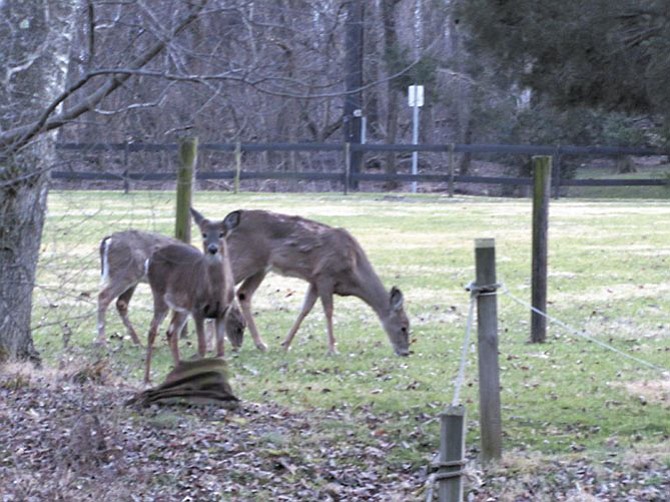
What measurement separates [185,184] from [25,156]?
3061mm

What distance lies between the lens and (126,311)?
14.1 meters

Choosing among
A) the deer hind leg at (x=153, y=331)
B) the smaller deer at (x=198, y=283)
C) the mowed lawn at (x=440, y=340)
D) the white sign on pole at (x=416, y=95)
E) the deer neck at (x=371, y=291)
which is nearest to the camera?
the mowed lawn at (x=440, y=340)

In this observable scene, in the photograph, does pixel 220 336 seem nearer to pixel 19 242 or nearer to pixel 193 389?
pixel 193 389

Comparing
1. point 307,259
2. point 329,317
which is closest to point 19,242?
point 329,317

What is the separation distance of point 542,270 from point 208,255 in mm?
3626

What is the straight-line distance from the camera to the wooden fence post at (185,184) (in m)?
13.2

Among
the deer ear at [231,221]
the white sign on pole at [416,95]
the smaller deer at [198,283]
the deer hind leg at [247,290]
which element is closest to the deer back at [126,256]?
the deer hind leg at [247,290]

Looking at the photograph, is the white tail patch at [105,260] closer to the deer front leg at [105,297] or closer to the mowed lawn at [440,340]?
the deer front leg at [105,297]

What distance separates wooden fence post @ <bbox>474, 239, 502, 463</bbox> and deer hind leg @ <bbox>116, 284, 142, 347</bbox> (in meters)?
6.01

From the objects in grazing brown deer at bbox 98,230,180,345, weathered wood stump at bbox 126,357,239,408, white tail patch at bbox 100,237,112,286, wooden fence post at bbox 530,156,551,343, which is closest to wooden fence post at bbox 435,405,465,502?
weathered wood stump at bbox 126,357,239,408

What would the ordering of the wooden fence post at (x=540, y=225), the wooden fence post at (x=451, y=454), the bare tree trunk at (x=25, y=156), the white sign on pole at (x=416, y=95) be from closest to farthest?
the wooden fence post at (x=451, y=454) → the bare tree trunk at (x=25, y=156) → the wooden fence post at (x=540, y=225) → the white sign on pole at (x=416, y=95)

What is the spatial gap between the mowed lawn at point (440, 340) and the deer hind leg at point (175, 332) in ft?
1.40

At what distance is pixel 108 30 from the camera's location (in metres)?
8.73

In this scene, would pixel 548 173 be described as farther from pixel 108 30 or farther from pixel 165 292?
pixel 108 30
